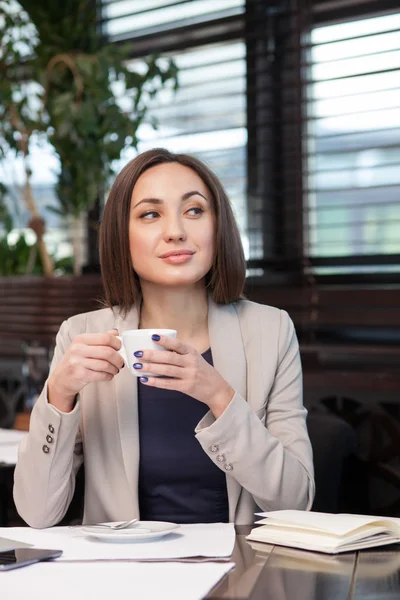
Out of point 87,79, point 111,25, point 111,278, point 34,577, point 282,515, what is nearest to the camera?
point 34,577

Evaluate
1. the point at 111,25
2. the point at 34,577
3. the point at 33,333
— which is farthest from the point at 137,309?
the point at 111,25

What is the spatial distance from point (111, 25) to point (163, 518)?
2.52 m

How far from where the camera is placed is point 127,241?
1788 mm

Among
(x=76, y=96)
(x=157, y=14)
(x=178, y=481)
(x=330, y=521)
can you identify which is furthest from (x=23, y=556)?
(x=157, y=14)

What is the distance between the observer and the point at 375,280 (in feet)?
9.23

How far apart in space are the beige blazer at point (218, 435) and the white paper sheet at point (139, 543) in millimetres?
167

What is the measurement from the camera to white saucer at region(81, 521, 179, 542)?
4.16 feet

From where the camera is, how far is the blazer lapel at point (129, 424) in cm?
167

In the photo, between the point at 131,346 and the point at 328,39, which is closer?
the point at 131,346

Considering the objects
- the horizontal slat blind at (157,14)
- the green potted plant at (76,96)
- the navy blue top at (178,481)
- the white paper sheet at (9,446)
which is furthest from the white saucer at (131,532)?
the horizontal slat blind at (157,14)

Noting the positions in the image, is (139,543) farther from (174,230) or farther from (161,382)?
(174,230)

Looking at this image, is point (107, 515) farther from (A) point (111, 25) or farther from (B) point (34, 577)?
(A) point (111, 25)

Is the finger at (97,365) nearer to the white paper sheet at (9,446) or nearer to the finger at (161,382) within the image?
the finger at (161,382)

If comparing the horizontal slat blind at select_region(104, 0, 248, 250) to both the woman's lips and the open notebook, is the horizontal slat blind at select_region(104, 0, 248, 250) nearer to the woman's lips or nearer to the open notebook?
the woman's lips
